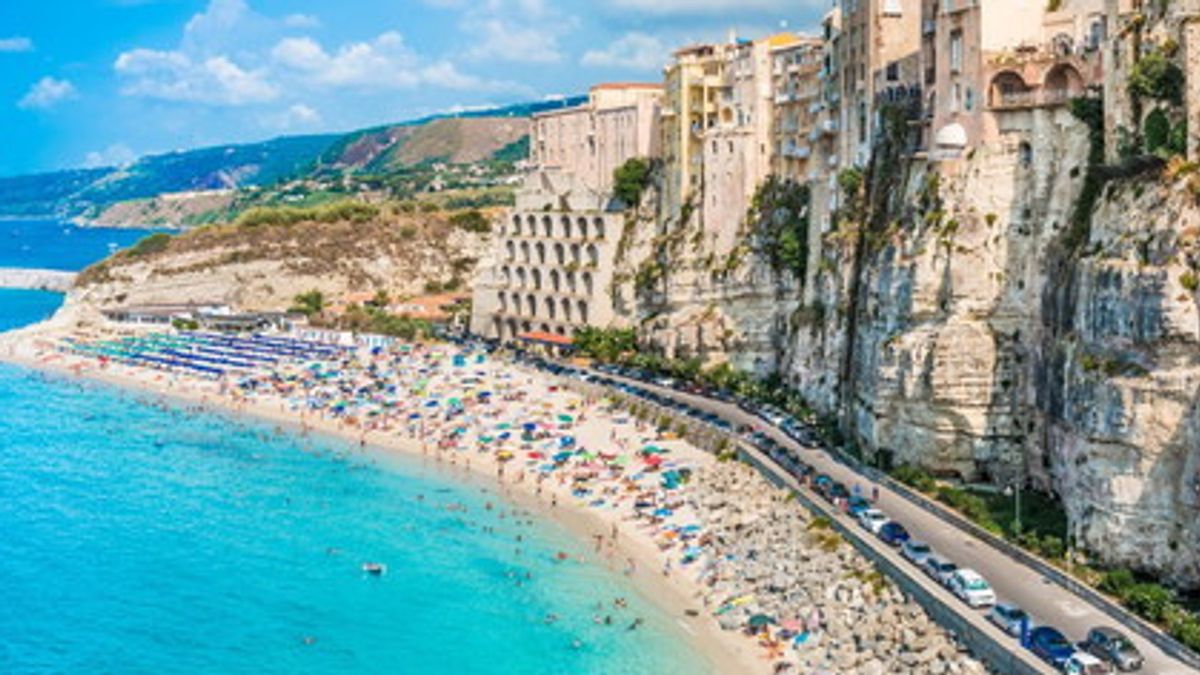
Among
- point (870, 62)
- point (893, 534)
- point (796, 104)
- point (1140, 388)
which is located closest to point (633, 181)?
point (796, 104)

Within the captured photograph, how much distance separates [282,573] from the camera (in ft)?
156

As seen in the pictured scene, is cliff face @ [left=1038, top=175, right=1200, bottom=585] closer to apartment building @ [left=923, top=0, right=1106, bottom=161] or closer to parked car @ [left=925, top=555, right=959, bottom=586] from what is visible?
parked car @ [left=925, top=555, right=959, bottom=586]

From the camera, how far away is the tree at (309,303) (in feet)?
327

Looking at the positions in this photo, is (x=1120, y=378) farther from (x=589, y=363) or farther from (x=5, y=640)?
(x=589, y=363)

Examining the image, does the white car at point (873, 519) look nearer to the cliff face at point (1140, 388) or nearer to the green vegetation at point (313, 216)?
the cliff face at point (1140, 388)

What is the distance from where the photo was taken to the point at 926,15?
50.5 meters

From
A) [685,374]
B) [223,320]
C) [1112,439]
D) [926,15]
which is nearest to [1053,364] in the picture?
[1112,439]

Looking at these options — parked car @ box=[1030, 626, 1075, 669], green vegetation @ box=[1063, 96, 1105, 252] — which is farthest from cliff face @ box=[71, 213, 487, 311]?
parked car @ box=[1030, 626, 1075, 669]

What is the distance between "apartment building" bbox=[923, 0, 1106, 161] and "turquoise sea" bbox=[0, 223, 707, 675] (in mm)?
19096

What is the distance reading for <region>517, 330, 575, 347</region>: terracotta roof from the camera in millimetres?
79312

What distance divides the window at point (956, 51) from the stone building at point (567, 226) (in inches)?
1377

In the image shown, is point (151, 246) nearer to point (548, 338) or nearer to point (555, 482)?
point (548, 338)

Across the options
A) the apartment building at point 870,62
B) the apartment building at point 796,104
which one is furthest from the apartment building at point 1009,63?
the apartment building at point 796,104

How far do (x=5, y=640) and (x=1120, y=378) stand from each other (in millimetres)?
33278
